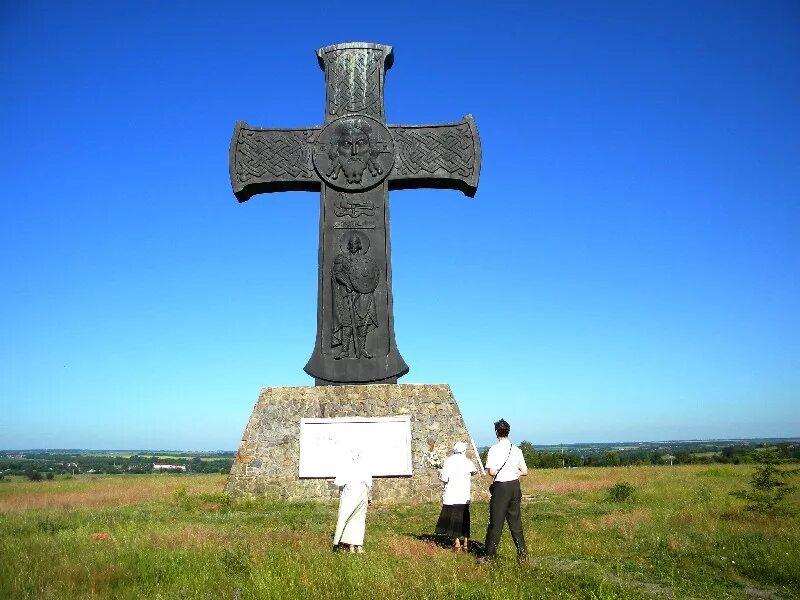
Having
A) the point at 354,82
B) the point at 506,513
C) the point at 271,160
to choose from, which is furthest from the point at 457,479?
the point at 354,82

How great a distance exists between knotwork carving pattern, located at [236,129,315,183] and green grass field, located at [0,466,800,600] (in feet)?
19.7

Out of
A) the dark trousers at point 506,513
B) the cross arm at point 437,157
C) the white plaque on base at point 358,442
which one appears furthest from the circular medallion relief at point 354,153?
the dark trousers at point 506,513

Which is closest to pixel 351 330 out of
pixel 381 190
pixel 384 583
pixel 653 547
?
pixel 381 190

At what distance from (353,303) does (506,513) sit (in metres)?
6.57

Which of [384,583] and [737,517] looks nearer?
[384,583]

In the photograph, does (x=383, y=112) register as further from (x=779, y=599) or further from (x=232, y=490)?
(x=779, y=599)

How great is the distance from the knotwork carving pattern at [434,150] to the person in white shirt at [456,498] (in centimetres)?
684

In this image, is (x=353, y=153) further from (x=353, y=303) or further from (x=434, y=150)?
(x=353, y=303)

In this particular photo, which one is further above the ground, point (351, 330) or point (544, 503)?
point (351, 330)

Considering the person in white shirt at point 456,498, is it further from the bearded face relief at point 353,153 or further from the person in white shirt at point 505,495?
the bearded face relief at point 353,153

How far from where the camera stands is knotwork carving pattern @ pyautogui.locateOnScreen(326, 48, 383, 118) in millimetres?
12938

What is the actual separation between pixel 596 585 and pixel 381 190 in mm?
8927

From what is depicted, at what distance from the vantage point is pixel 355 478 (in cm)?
650

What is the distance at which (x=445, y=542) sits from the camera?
23.8 feet
